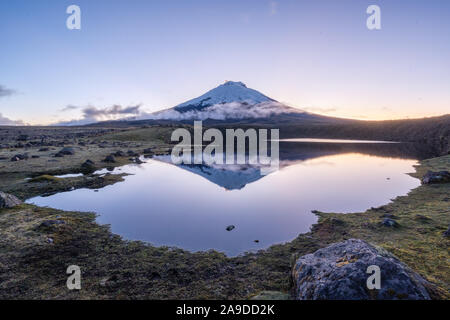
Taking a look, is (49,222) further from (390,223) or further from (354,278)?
(390,223)

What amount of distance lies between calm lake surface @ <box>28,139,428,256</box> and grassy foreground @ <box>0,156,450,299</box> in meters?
1.55

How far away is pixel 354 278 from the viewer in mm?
7711

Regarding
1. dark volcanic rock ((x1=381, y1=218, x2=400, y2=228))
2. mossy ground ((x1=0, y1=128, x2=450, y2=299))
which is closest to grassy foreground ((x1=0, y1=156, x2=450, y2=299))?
mossy ground ((x1=0, y1=128, x2=450, y2=299))

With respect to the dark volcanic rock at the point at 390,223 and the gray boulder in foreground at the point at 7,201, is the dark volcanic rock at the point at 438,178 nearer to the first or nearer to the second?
the dark volcanic rock at the point at 390,223

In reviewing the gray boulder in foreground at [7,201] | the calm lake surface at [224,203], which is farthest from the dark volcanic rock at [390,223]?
the gray boulder in foreground at [7,201]

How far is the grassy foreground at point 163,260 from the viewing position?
11.0 meters

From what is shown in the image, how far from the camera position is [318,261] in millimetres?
9484

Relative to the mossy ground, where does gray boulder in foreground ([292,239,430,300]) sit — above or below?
above

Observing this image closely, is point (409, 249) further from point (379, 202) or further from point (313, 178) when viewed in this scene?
point (313, 178)

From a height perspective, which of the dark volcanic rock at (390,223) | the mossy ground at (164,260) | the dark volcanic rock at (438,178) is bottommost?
the mossy ground at (164,260)

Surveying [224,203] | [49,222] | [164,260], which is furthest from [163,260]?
[224,203]

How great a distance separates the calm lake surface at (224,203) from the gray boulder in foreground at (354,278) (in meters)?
6.85

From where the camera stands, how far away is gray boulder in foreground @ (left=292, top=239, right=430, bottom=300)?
7348 millimetres

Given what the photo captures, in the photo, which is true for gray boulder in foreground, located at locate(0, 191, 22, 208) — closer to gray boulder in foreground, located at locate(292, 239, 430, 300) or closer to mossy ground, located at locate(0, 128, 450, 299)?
mossy ground, located at locate(0, 128, 450, 299)
